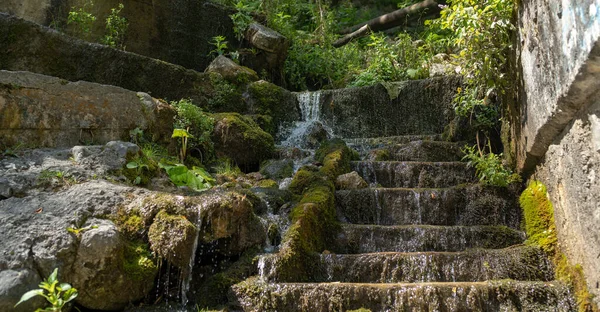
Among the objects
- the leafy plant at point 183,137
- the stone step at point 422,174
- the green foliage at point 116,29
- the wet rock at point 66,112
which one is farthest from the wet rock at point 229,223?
the green foliage at point 116,29

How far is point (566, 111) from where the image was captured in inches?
190

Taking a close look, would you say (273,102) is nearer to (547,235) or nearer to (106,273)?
(547,235)

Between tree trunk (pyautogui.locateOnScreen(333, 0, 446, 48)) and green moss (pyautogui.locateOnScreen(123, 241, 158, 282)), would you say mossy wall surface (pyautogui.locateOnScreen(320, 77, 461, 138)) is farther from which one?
green moss (pyautogui.locateOnScreen(123, 241, 158, 282))

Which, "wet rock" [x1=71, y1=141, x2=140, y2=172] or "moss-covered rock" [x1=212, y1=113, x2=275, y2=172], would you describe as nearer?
"wet rock" [x1=71, y1=141, x2=140, y2=172]

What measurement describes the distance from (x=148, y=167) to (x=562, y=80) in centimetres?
426

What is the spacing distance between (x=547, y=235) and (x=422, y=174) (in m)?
2.04

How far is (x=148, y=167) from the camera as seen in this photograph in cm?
629

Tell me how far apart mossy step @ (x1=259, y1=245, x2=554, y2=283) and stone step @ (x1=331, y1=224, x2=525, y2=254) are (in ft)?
1.51

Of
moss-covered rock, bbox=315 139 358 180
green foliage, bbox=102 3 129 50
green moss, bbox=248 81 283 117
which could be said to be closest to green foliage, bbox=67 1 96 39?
green foliage, bbox=102 3 129 50

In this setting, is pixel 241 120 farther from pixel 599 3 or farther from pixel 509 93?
pixel 599 3

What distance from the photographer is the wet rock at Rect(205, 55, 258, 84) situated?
35.2ft

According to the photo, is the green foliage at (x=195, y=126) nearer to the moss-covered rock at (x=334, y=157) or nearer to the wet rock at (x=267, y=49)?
the moss-covered rock at (x=334, y=157)

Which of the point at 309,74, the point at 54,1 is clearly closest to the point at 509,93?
the point at 309,74

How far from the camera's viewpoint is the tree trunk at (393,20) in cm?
1432
